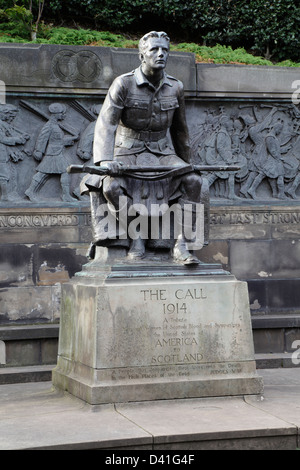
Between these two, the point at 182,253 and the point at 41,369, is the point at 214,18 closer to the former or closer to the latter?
the point at 41,369

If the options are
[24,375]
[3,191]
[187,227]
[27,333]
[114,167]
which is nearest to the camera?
[114,167]

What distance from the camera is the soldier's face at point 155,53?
7.89m

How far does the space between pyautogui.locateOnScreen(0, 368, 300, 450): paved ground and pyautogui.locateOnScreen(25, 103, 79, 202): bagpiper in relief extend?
16.3ft

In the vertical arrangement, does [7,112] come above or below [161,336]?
above

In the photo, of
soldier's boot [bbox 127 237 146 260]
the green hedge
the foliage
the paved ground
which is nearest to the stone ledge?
the paved ground

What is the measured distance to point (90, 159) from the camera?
12.4 meters

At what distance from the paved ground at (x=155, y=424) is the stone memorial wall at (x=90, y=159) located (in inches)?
164

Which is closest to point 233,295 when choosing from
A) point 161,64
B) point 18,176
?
point 161,64

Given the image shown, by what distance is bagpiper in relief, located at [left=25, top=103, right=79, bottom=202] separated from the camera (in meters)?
12.1

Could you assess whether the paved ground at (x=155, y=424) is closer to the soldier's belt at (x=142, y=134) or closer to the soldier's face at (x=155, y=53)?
the soldier's belt at (x=142, y=134)

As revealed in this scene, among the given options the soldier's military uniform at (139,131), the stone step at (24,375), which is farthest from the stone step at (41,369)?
the soldier's military uniform at (139,131)

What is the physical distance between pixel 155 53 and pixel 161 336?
2939 millimetres

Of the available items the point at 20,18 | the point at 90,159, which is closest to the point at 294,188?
the point at 90,159

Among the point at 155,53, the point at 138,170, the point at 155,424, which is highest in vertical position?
the point at 155,53
